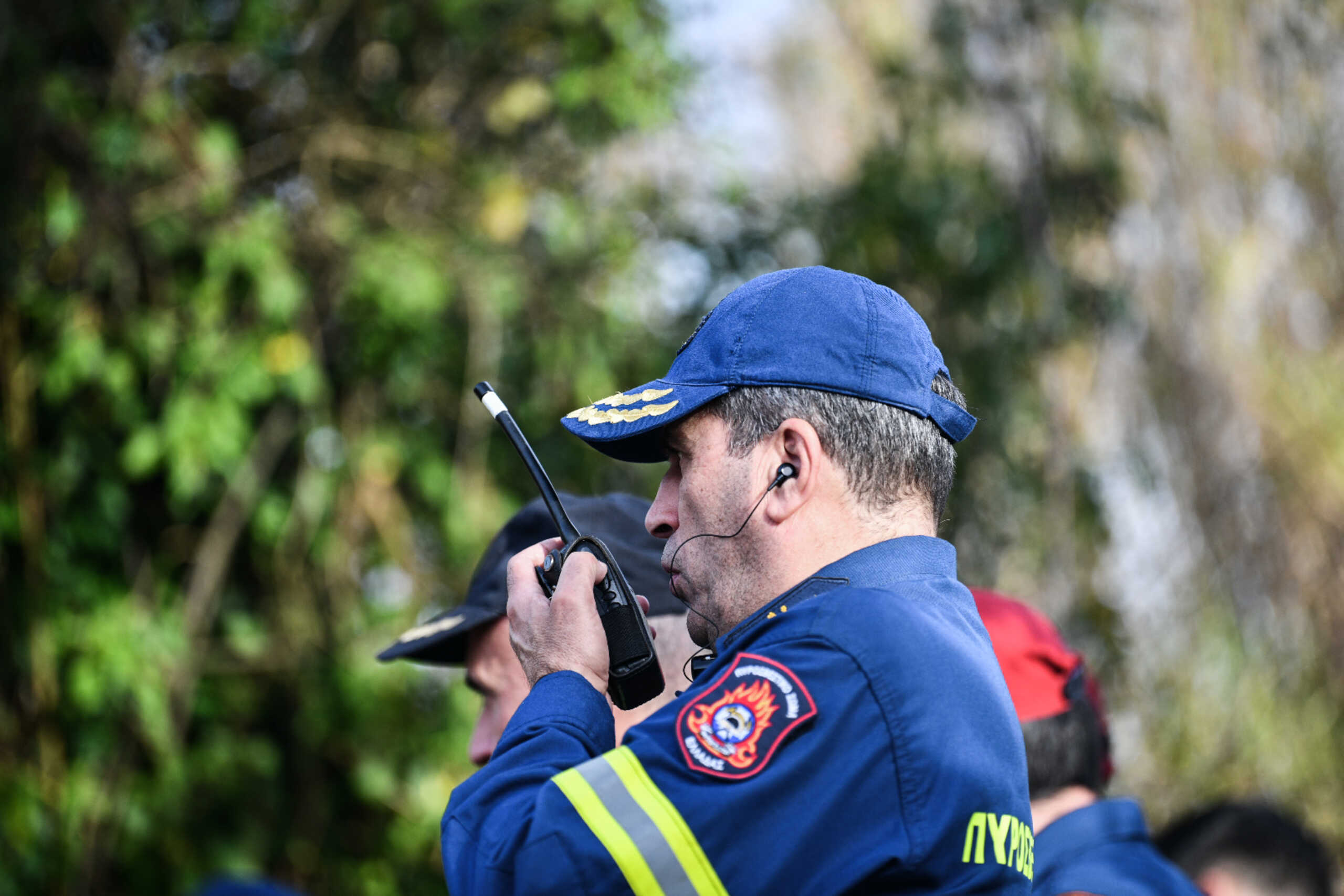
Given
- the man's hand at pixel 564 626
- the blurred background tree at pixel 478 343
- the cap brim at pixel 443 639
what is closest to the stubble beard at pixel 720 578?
the man's hand at pixel 564 626

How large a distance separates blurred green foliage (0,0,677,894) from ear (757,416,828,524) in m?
3.12

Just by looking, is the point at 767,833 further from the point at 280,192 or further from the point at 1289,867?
the point at 280,192

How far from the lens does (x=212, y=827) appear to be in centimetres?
447

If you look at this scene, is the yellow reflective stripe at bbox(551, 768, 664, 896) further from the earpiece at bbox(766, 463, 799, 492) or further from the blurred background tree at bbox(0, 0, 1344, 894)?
the blurred background tree at bbox(0, 0, 1344, 894)

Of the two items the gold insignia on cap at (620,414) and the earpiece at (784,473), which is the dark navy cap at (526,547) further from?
the earpiece at (784,473)

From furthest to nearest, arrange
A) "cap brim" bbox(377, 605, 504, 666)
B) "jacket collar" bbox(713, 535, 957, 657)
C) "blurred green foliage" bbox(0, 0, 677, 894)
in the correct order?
"blurred green foliage" bbox(0, 0, 677, 894)
"cap brim" bbox(377, 605, 504, 666)
"jacket collar" bbox(713, 535, 957, 657)

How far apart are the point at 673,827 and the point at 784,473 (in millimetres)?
400

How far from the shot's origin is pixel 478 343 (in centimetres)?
462

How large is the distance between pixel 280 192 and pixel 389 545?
135 cm

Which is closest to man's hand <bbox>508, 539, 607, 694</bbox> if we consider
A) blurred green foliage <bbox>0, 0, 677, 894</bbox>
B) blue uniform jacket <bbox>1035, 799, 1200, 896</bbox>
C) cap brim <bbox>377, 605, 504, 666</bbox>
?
cap brim <bbox>377, 605, 504, 666</bbox>

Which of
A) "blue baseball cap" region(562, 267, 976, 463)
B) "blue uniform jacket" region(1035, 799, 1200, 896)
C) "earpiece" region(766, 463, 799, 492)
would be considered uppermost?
"blue baseball cap" region(562, 267, 976, 463)

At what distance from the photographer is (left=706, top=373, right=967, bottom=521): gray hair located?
139 centimetres

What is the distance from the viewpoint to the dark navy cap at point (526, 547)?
2.16 metres

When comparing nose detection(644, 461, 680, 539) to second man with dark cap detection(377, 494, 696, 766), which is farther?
second man with dark cap detection(377, 494, 696, 766)
